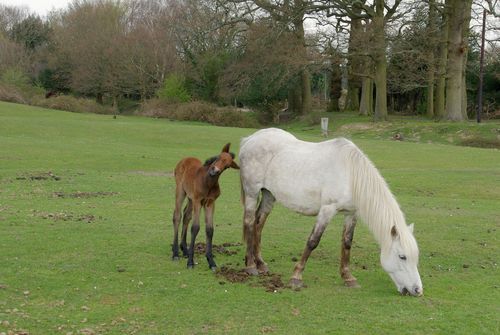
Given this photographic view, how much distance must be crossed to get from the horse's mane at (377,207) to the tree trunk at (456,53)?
29746 mm

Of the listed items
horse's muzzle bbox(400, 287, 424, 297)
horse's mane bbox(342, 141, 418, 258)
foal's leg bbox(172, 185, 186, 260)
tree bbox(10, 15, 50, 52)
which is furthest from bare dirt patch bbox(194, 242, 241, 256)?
tree bbox(10, 15, 50, 52)

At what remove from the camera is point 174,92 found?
47000 millimetres

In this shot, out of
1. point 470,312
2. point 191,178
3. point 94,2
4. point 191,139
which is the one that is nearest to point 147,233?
point 191,178

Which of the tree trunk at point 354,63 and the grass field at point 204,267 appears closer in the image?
the grass field at point 204,267

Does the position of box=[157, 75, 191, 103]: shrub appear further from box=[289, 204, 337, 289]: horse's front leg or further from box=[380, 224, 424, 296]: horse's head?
box=[380, 224, 424, 296]: horse's head

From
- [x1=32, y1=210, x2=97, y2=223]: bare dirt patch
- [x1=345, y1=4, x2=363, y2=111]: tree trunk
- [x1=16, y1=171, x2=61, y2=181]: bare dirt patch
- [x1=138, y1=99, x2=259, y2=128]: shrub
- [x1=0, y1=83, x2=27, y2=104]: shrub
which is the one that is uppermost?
[x1=345, y1=4, x2=363, y2=111]: tree trunk

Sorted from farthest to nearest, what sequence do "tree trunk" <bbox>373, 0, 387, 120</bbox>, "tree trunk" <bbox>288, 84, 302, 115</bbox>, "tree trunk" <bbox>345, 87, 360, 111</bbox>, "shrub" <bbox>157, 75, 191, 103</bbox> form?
"tree trunk" <bbox>288, 84, 302, 115</bbox> < "tree trunk" <bbox>345, 87, 360, 111</bbox> < "shrub" <bbox>157, 75, 191, 103</bbox> < "tree trunk" <bbox>373, 0, 387, 120</bbox>

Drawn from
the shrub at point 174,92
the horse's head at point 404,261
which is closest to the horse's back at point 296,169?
the horse's head at point 404,261

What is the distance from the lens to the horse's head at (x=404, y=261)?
255 inches

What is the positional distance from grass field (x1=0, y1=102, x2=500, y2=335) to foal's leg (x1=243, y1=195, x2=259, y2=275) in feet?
1.07

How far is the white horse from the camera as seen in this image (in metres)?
6.58

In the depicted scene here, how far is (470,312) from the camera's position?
6.13 m

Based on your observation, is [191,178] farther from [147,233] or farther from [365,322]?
[365,322]

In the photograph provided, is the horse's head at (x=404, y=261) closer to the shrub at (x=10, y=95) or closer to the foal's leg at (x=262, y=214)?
the foal's leg at (x=262, y=214)
